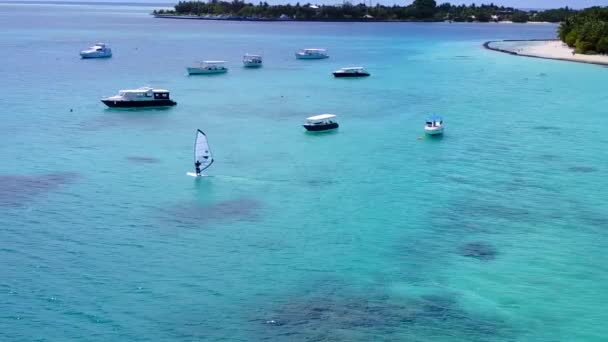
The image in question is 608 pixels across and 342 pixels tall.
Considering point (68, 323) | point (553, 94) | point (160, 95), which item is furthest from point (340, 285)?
point (553, 94)

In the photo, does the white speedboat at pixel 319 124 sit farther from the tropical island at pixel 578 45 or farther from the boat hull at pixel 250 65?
the tropical island at pixel 578 45

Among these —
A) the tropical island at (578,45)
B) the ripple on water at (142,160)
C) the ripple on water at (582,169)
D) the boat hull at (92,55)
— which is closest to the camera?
the ripple on water at (582,169)

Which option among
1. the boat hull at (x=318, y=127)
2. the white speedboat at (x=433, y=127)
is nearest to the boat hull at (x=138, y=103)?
the boat hull at (x=318, y=127)

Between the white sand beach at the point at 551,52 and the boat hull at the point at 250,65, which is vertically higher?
the white sand beach at the point at 551,52

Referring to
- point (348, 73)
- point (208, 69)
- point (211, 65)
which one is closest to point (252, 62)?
point (211, 65)

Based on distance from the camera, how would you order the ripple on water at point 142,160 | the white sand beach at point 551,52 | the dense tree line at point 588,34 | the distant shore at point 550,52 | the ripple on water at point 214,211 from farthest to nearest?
the dense tree line at point 588,34, the white sand beach at point 551,52, the distant shore at point 550,52, the ripple on water at point 142,160, the ripple on water at point 214,211
